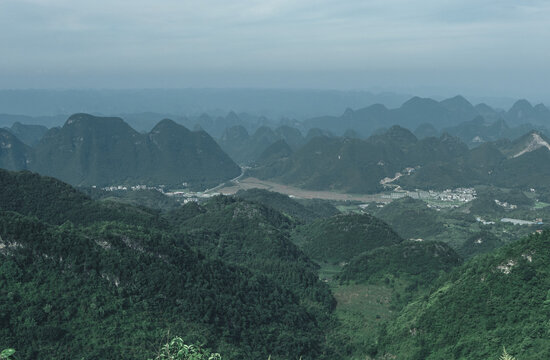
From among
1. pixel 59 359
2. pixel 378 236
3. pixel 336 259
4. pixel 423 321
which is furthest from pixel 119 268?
pixel 378 236

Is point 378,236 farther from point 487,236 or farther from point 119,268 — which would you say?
point 119,268

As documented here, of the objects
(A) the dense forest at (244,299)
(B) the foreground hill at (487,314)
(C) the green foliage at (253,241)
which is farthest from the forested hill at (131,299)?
(B) the foreground hill at (487,314)

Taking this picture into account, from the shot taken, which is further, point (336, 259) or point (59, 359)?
point (336, 259)

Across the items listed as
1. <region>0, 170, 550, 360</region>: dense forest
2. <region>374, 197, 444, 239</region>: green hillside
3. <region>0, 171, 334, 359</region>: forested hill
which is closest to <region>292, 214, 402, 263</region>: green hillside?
<region>0, 170, 550, 360</region>: dense forest

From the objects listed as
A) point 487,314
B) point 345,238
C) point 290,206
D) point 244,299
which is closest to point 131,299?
point 244,299

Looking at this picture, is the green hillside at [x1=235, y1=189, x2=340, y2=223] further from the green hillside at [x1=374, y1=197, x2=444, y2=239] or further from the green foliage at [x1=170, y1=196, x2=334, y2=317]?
the green foliage at [x1=170, y1=196, x2=334, y2=317]

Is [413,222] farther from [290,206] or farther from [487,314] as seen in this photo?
[487,314]

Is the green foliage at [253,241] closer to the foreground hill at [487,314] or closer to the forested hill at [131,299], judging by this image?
the forested hill at [131,299]
